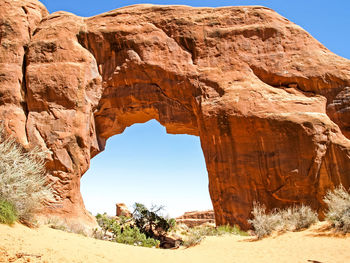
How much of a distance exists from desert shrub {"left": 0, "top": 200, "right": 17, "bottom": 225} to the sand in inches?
6.0

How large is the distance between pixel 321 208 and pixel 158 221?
770 centimetres

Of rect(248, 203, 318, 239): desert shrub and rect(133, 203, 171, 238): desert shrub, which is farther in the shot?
rect(133, 203, 171, 238): desert shrub

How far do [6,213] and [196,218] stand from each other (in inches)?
1048

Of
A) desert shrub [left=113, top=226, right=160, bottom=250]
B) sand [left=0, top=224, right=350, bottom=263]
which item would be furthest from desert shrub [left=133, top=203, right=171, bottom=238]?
sand [left=0, top=224, right=350, bottom=263]

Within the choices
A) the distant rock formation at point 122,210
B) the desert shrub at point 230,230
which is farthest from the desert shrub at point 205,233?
the distant rock formation at point 122,210

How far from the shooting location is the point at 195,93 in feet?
50.1

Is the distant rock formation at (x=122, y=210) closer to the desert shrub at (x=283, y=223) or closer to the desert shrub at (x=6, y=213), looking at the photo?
the desert shrub at (x=283, y=223)

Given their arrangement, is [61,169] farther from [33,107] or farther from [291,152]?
[291,152]

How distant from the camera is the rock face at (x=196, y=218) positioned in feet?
99.4

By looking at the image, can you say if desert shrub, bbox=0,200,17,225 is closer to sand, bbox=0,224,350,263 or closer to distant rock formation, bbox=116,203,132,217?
sand, bbox=0,224,350,263

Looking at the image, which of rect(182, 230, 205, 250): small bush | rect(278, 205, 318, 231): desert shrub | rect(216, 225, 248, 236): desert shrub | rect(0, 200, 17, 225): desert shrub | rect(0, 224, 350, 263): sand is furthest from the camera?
rect(216, 225, 248, 236): desert shrub

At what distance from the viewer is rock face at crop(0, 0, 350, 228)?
44.3 ft

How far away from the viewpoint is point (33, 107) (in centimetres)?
1475

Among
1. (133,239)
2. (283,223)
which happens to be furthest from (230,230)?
(133,239)
